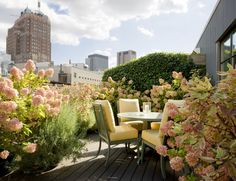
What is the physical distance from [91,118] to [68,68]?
33.4 metres

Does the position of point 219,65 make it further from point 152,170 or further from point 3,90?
point 3,90

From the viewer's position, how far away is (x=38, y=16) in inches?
2131

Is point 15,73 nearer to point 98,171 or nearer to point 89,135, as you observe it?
point 98,171

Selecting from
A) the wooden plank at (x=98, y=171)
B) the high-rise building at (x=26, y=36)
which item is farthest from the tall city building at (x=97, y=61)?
the wooden plank at (x=98, y=171)

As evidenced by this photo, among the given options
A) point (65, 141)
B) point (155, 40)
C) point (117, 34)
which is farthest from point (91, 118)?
point (117, 34)

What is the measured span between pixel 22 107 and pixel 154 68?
598 centimetres

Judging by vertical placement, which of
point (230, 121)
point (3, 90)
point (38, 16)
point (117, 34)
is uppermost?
point (38, 16)

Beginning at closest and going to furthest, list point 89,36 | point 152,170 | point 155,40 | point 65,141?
point 65,141
point 152,170
point 155,40
point 89,36

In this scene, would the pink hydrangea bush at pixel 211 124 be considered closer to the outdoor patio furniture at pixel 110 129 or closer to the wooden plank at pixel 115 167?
the wooden plank at pixel 115 167

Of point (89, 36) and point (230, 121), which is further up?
point (89, 36)

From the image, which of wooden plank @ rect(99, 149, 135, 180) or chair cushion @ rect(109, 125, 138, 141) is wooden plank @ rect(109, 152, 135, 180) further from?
chair cushion @ rect(109, 125, 138, 141)

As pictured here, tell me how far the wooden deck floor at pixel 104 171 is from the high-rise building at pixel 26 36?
51.6 metres

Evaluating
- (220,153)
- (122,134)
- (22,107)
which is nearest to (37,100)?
(22,107)

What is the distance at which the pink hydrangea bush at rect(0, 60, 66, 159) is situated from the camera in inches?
107
